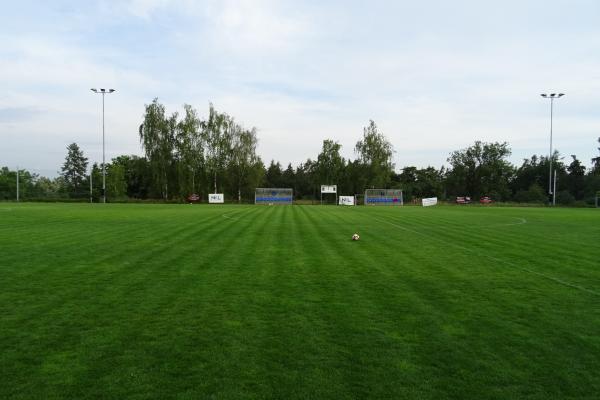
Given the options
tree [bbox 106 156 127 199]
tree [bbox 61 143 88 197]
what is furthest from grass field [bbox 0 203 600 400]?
tree [bbox 61 143 88 197]

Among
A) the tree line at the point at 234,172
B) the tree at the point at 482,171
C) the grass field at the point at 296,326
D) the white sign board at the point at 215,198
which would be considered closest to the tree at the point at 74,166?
the tree line at the point at 234,172

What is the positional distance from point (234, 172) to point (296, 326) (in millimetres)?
66870

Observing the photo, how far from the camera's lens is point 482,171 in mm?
88188

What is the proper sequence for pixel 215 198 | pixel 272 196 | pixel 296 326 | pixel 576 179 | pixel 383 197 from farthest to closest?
1. pixel 576 179
2. pixel 215 198
3. pixel 383 197
4. pixel 272 196
5. pixel 296 326

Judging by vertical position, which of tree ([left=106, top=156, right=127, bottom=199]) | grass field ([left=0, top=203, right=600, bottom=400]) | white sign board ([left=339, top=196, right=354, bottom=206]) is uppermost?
tree ([left=106, top=156, right=127, bottom=199])

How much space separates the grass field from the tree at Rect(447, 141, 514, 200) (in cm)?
8401

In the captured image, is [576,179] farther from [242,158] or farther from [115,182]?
[115,182]

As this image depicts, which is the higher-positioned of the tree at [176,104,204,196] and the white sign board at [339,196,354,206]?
the tree at [176,104,204,196]

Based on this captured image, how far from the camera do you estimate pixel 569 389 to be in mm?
3598

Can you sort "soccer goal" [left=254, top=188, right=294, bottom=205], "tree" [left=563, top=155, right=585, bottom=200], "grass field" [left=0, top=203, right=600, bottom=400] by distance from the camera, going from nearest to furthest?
1. "grass field" [left=0, top=203, right=600, bottom=400]
2. "soccer goal" [left=254, top=188, right=294, bottom=205]
3. "tree" [left=563, top=155, right=585, bottom=200]

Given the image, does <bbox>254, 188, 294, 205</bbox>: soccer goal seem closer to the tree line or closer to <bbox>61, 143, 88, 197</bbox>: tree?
the tree line

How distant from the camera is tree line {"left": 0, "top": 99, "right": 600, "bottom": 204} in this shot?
68312 millimetres

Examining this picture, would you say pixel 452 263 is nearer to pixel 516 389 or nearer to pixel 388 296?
pixel 388 296

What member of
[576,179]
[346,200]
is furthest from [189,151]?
[576,179]
